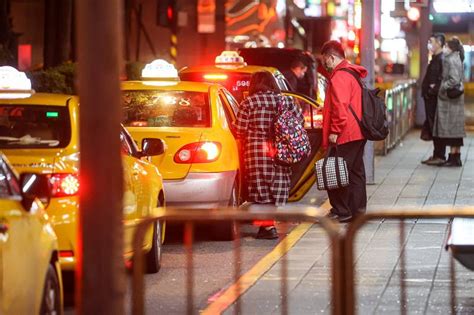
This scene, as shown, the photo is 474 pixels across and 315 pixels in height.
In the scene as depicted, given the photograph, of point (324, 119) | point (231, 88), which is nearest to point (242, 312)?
point (324, 119)

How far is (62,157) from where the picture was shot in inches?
369

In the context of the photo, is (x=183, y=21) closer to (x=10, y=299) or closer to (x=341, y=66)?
(x=341, y=66)

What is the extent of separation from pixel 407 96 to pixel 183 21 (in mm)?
9132

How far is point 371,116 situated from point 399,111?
37.4 feet

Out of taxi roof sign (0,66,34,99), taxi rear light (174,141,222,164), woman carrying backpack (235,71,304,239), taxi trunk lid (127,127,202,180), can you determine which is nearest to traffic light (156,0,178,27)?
woman carrying backpack (235,71,304,239)

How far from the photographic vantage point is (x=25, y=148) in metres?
9.65

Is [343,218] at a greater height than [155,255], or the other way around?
[155,255]

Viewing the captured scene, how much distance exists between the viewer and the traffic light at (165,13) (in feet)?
93.6

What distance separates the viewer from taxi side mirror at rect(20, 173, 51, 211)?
7.47 meters

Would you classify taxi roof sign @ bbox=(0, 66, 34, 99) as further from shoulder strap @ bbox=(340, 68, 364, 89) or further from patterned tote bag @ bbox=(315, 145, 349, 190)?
shoulder strap @ bbox=(340, 68, 364, 89)

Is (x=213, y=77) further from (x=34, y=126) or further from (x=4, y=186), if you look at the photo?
(x=4, y=186)

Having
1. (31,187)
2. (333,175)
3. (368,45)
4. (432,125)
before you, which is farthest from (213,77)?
(31,187)

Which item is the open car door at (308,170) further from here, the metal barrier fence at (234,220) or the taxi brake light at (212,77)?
the metal barrier fence at (234,220)

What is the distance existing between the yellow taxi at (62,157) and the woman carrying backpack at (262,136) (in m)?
1.70
